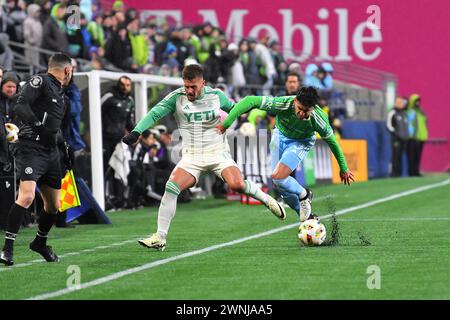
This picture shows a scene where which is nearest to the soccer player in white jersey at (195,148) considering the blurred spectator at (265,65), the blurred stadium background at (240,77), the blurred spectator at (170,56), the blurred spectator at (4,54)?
Result: the blurred stadium background at (240,77)

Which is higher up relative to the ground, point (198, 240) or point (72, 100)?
point (72, 100)

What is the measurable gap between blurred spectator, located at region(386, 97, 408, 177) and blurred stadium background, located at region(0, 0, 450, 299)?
0.59 ft

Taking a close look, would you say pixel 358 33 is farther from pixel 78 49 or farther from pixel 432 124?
pixel 78 49

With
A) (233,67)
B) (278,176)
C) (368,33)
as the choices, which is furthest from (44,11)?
(368,33)

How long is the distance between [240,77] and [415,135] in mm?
6419

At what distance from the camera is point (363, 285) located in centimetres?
966

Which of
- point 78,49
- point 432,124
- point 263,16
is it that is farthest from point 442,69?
point 78,49

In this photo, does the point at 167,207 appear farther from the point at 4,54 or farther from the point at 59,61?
the point at 4,54

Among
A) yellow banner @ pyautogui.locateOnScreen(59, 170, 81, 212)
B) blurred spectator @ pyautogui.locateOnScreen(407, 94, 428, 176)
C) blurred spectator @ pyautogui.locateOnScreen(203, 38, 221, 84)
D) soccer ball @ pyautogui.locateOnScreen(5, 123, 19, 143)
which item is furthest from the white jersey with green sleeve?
blurred spectator @ pyautogui.locateOnScreen(407, 94, 428, 176)

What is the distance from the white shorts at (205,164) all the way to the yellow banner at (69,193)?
4039 millimetres

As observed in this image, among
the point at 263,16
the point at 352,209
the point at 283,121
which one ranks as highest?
the point at 263,16

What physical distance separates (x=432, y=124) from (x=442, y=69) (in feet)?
5.90

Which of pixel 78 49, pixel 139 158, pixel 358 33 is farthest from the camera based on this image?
pixel 358 33

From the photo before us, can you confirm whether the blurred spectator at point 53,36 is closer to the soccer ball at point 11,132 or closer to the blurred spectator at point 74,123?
the blurred spectator at point 74,123
